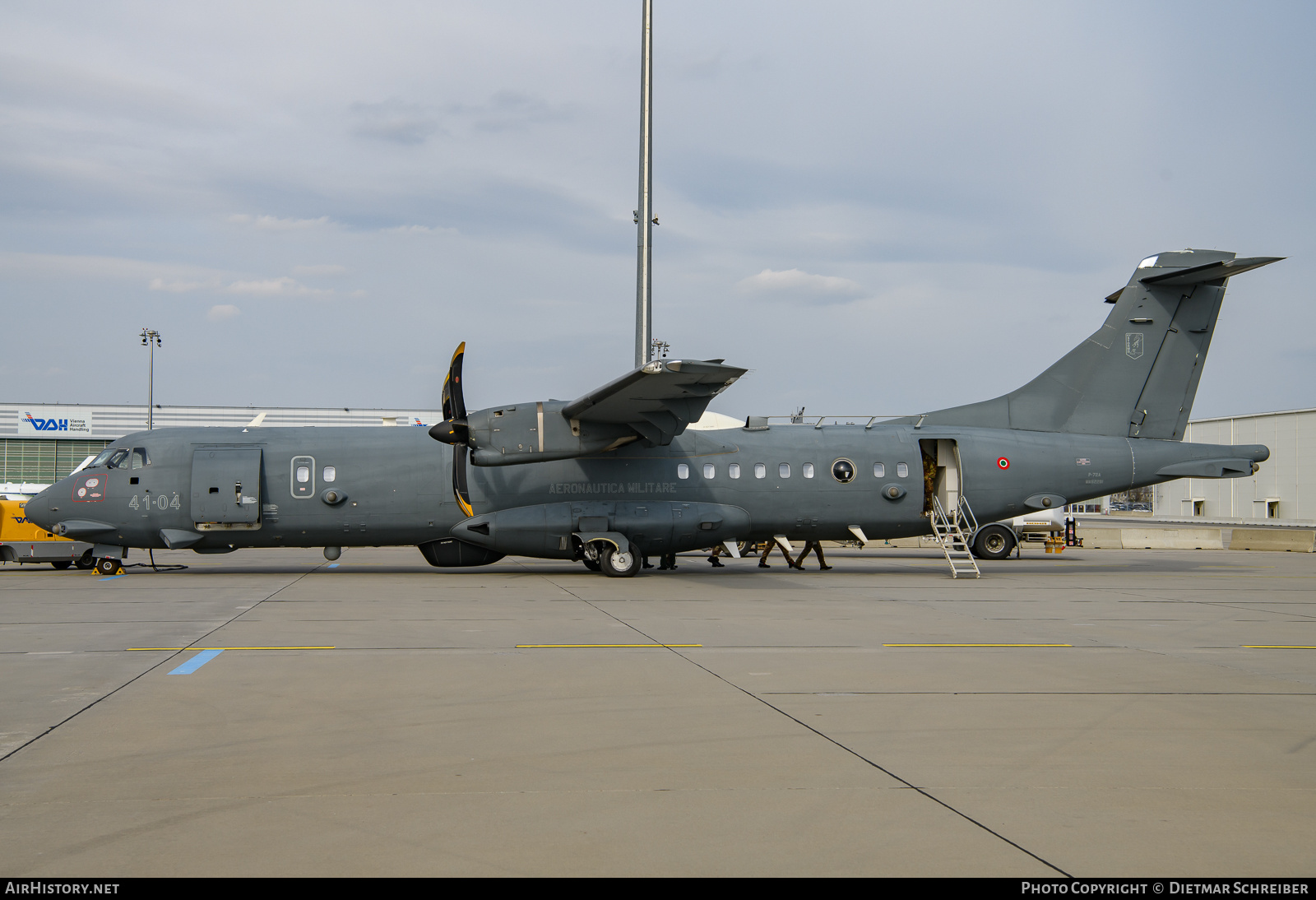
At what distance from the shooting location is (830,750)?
19.8 feet

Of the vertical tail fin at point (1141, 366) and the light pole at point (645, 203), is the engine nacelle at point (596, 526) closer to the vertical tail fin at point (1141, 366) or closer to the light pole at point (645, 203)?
the light pole at point (645, 203)

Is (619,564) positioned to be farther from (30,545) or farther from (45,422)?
(45,422)

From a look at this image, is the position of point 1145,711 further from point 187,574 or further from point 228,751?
point 187,574

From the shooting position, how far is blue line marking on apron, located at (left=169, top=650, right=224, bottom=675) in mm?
8617

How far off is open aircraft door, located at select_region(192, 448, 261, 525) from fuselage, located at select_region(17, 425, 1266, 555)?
0.02 meters

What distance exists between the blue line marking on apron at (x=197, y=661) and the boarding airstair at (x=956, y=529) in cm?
1544

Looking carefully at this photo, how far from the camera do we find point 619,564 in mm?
19984

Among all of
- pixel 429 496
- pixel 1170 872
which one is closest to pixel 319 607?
pixel 429 496

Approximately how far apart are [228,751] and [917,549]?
3296 centimetres

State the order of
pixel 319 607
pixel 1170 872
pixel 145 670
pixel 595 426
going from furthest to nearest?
pixel 595 426 → pixel 319 607 → pixel 145 670 → pixel 1170 872

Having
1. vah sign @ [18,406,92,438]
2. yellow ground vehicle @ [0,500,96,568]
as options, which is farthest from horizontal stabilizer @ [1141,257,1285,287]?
vah sign @ [18,406,92,438]

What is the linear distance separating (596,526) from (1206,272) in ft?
49.4

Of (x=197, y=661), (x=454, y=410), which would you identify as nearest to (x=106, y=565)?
(x=454, y=410)

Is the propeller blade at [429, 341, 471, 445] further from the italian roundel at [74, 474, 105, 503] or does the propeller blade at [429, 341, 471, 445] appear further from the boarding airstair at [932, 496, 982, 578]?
the boarding airstair at [932, 496, 982, 578]
